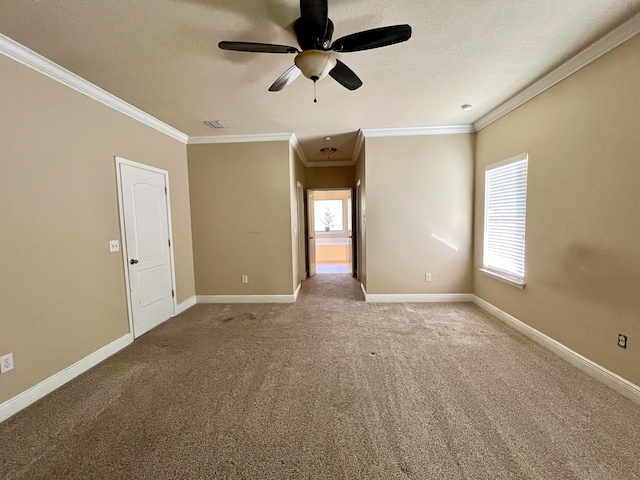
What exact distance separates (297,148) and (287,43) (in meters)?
2.69

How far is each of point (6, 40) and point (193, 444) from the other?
2.97 metres

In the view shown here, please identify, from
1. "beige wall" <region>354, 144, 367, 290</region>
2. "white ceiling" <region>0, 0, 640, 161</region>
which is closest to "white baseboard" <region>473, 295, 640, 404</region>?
"beige wall" <region>354, 144, 367, 290</region>

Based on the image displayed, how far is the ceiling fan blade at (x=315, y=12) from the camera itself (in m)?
1.40

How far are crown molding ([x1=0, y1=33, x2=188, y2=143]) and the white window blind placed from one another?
14.5 ft

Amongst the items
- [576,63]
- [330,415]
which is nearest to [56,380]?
[330,415]

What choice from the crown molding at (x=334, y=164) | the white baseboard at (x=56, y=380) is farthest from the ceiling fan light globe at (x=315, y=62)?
the crown molding at (x=334, y=164)

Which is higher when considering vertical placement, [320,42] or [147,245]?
[320,42]

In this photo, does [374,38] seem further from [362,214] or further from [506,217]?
[362,214]

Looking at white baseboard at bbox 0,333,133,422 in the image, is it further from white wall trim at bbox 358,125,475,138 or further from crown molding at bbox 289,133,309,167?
white wall trim at bbox 358,125,475,138

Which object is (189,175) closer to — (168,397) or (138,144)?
(138,144)

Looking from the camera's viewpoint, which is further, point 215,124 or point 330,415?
point 215,124

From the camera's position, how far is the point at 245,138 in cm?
401

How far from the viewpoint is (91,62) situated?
2.08 meters

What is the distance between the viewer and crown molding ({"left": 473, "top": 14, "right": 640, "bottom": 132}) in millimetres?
1794
